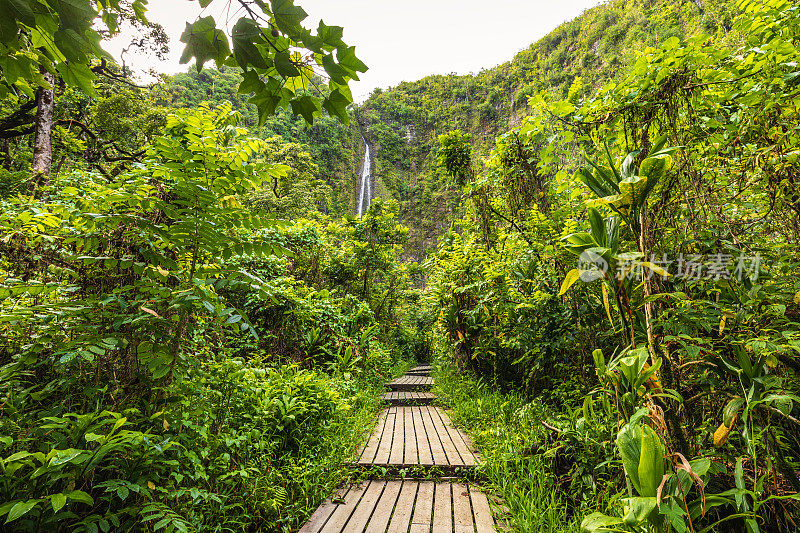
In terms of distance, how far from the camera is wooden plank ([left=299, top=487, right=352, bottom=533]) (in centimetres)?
193

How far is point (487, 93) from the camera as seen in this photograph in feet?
84.9

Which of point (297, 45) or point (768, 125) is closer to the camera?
point (297, 45)

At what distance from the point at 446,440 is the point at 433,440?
0.13 metres

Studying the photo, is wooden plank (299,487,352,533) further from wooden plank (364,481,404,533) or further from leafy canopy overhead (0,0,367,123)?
leafy canopy overhead (0,0,367,123)

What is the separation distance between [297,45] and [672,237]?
2.48 metres

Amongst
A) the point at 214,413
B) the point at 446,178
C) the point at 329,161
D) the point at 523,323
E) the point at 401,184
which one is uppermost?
the point at 329,161

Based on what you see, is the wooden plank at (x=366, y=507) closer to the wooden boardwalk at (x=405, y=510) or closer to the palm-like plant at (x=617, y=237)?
the wooden boardwalk at (x=405, y=510)

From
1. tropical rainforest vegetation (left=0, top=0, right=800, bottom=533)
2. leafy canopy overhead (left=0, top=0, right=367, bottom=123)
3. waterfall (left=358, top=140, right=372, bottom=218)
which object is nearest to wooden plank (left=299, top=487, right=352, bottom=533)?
tropical rainforest vegetation (left=0, top=0, right=800, bottom=533)

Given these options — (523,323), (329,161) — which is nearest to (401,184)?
(329,161)

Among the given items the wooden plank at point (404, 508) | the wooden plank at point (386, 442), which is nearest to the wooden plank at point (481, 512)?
the wooden plank at point (404, 508)

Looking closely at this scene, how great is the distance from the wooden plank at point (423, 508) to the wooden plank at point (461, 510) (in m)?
0.16

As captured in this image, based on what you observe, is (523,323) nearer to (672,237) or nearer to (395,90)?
(672,237)

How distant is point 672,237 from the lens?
2.11 m

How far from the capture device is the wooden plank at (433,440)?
2.68 metres
